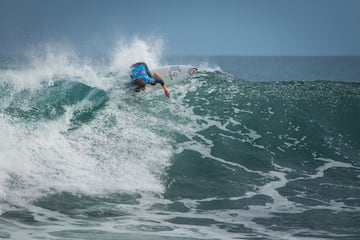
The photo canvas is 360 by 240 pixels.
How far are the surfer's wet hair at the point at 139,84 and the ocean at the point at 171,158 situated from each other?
0.61 m

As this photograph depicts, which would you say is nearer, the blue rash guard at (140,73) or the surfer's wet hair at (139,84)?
the blue rash guard at (140,73)

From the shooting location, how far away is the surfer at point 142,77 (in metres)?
15.4

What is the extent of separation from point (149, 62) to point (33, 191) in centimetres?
1235

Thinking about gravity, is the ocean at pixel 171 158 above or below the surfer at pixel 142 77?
below

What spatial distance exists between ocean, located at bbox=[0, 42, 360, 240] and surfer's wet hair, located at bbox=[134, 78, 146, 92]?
61cm

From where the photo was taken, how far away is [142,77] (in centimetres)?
1544

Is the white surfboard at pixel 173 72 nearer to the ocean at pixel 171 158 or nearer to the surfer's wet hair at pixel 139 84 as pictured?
the ocean at pixel 171 158

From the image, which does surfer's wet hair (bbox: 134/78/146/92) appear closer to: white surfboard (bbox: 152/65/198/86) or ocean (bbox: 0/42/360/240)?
ocean (bbox: 0/42/360/240)

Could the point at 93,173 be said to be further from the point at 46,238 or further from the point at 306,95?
the point at 306,95

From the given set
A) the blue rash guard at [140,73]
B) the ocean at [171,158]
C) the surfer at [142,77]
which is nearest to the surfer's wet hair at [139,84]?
the surfer at [142,77]

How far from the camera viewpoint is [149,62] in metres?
21.2

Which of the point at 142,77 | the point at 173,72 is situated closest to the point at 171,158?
the point at 142,77

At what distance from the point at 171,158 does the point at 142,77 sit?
12.9 feet

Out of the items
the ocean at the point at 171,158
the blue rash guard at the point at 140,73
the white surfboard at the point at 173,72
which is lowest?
the ocean at the point at 171,158
